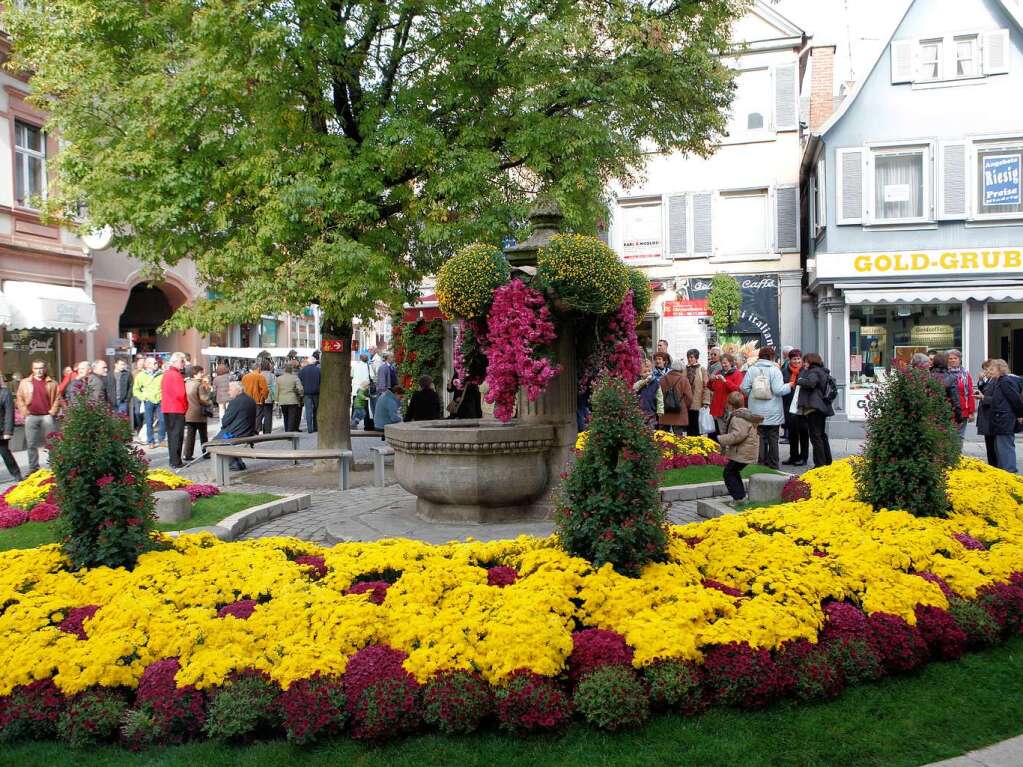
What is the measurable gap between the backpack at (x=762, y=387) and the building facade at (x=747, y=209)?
451 inches

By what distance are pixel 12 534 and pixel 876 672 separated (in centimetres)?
809

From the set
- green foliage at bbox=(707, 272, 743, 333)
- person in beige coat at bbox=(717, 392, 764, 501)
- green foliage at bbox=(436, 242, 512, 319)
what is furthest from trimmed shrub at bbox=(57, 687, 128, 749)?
green foliage at bbox=(707, 272, 743, 333)

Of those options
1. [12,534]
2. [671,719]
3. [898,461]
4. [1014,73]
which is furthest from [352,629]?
[1014,73]

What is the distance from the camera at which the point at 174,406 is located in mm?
13859

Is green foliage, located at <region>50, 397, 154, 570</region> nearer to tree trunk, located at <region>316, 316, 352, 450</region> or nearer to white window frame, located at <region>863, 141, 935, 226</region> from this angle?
tree trunk, located at <region>316, 316, 352, 450</region>

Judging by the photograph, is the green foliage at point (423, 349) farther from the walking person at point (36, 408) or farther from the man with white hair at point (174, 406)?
the walking person at point (36, 408)

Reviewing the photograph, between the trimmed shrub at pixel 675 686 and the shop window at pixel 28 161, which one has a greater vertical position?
the shop window at pixel 28 161

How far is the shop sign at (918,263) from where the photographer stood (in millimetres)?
18859

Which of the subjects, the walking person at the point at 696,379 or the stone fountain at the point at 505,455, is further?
the walking person at the point at 696,379

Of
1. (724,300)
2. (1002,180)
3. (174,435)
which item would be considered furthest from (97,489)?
(1002,180)

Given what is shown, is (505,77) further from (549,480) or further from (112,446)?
(112,446)

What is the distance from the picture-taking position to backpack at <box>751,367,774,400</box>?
469 inches

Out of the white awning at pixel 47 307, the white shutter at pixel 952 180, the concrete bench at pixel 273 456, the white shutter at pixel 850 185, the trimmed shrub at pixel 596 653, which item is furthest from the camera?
the white awning at pixel 47 307

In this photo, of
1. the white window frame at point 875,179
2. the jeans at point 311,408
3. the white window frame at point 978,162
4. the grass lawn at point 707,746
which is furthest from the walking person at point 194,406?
the white window frame at point 978,162
